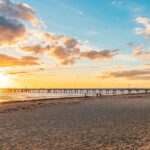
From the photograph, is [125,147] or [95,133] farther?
[95,133]

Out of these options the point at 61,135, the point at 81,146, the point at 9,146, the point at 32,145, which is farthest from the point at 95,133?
the point at 9,146

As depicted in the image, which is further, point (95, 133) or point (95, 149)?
point (95, 133)

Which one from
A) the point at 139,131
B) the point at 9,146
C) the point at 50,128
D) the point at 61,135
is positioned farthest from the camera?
the point at 50,128

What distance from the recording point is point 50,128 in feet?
56.0

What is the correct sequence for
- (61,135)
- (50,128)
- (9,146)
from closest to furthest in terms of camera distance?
(9,146)
(61,135)
(50,128)

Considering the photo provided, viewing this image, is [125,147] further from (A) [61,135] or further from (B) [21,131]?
(B) [21,131]

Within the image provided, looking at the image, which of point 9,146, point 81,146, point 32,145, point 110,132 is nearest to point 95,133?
point 110,132

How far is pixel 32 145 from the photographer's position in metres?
12.2

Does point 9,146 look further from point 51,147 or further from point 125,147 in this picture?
point 125,147

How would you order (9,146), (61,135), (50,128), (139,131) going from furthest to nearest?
(50,128) → (139,131) → (61,135) → (9,146)

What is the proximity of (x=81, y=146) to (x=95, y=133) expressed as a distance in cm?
333

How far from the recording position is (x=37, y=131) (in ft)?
52.3

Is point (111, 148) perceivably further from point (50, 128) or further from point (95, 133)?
point (50, 128)

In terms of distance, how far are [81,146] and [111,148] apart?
137 cm
